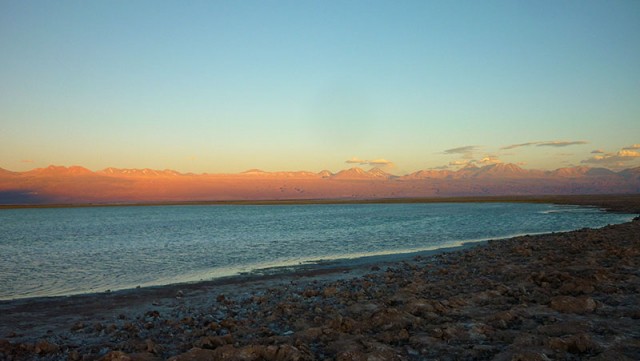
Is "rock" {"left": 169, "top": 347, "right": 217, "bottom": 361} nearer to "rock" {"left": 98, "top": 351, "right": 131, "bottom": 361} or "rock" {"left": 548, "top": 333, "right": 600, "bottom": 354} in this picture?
"rock" {"left": 98, "top": 351, "right": 131, "bottom": 361}

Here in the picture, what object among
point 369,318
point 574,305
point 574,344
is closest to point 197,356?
point 369,318

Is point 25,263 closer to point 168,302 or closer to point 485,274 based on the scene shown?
point 168,302

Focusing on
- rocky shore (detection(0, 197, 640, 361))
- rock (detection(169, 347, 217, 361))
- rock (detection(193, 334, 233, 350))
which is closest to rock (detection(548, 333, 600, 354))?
rocky shore (detection(0, 197, 640, 361))

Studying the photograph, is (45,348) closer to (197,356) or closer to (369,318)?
(197,356)

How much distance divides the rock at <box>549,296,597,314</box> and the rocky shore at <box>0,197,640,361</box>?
3 cm

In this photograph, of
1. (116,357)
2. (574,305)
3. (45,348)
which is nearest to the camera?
(116,357)

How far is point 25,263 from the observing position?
30.4 m

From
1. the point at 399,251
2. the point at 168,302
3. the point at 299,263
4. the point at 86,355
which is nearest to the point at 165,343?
the point at 86,355

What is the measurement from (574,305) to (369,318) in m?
5.32

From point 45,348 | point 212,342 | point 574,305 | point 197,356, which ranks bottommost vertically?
point 45,348

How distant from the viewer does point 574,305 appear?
34.8 feet

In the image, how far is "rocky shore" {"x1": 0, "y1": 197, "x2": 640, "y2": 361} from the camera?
834cm

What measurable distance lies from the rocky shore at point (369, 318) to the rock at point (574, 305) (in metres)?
0.03

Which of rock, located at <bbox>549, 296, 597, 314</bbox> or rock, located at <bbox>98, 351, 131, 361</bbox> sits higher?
rock, located at <bbox>549, 296, 597, 314</bbox>
